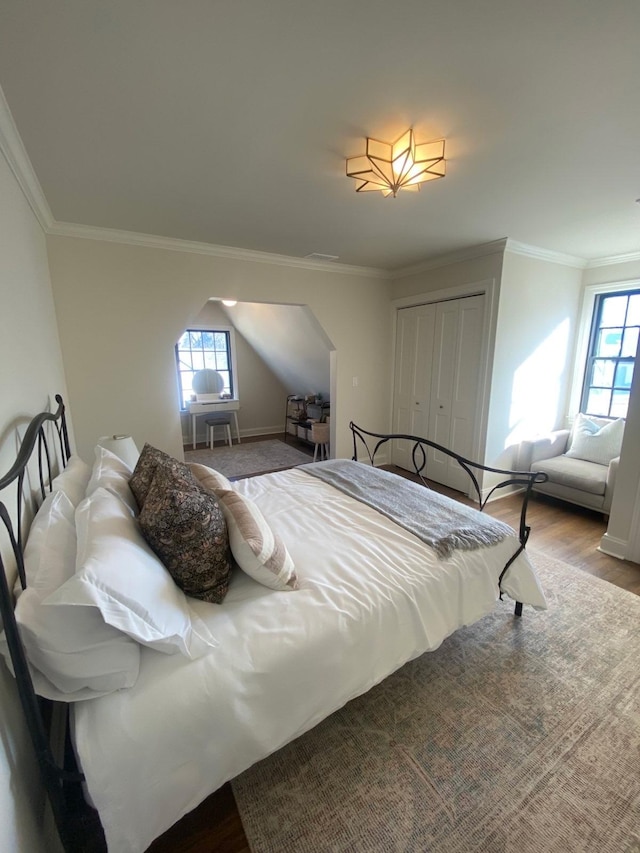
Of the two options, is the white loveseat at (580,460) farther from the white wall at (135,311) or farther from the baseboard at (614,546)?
the white wall at (135,311)

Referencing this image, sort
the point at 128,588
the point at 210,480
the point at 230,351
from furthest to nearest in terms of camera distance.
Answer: the point at 230,351
the point at 210,480
the point at 128,588

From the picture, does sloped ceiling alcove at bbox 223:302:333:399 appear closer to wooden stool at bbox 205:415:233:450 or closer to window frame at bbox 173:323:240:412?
window frame at bbox 173:323:240:412

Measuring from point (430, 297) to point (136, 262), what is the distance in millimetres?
3015

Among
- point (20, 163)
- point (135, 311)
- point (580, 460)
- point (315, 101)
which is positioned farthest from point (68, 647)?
point (580, 460)

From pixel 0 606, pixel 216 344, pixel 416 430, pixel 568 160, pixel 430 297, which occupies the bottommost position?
pixel 416 430

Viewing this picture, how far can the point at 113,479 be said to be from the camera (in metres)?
1.52

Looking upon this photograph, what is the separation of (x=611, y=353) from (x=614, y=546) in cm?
222

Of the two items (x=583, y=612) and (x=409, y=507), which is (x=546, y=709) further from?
(x=409, y=507)

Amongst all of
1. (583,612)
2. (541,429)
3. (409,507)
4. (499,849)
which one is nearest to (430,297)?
(541,429)

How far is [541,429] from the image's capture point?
4043 millimetres

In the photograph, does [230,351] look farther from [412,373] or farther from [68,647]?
[68,647]

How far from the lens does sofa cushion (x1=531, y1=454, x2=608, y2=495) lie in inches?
128

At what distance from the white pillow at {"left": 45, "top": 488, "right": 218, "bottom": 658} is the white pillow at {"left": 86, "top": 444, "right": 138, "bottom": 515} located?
182mm

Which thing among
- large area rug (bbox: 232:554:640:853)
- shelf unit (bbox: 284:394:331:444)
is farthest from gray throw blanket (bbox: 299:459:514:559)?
shelf unit (bbox: 284:394:331:444)
